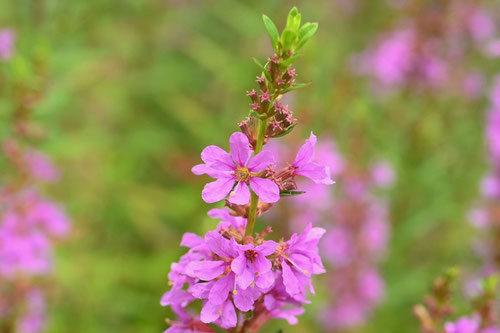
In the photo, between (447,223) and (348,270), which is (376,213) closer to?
(348,270)

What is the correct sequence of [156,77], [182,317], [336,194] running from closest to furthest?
[182,317] → [336,194] → [156,77]

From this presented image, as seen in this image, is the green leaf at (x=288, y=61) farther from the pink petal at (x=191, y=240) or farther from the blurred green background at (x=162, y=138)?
the blurred green background at (x=162, y=138)

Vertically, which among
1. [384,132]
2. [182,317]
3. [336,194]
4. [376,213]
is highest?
[384,132]

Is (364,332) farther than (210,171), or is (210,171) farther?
(364,332)

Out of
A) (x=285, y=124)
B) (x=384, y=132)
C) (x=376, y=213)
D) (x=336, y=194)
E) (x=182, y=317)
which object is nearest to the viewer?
(x=285, y=124)

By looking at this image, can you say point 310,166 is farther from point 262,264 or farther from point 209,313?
point 209,313

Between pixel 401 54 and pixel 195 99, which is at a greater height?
pixel 195 99

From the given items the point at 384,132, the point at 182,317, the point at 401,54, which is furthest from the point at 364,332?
the point at 182,317

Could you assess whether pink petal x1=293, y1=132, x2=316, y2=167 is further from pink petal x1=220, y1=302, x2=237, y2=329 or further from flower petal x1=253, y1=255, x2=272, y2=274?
pink petal x1=220, y1=302, x2=237, y2=329
